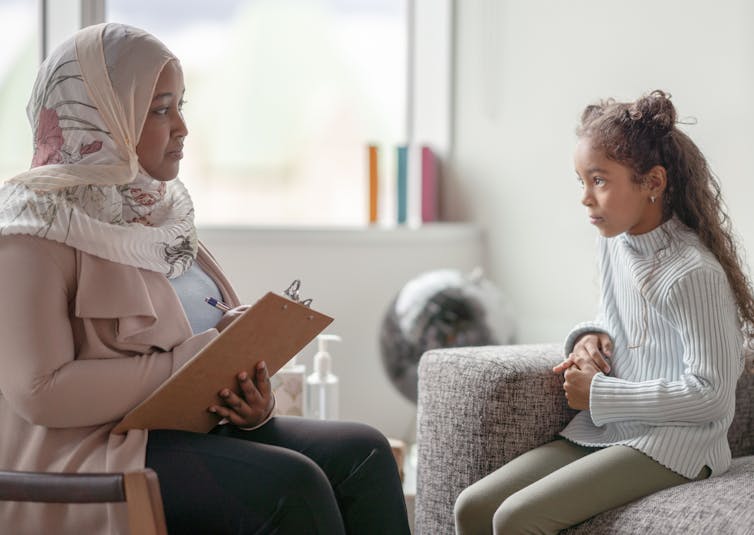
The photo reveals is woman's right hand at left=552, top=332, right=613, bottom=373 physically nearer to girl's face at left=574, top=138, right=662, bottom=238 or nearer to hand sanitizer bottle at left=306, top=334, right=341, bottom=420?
girl's face at left=574, top=138, right=662, bottom=238

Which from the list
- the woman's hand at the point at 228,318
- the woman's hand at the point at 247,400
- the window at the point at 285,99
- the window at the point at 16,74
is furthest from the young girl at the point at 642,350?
the window at the point at 16,74

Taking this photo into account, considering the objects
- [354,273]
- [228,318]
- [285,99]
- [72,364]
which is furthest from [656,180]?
[285,99]

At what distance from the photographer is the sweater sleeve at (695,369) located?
1.62 meters

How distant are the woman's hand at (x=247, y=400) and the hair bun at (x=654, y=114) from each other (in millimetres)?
802

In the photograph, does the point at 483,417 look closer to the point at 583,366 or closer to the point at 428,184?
the point at 583,366

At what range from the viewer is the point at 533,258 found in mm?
3176

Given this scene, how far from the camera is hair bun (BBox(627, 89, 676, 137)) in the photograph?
173 centimetres

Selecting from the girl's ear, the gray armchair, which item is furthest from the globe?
the girl's ear

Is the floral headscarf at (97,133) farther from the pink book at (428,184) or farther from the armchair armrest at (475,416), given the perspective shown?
the pink book at (428,184)

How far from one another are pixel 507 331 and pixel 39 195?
1.78 m

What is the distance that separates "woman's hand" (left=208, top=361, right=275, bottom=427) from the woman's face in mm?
364

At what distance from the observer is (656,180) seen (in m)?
1.74

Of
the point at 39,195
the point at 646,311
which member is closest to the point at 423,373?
the point at 646,311

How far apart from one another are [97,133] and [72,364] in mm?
355
